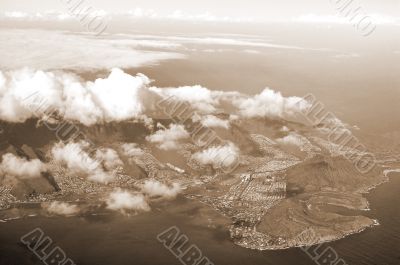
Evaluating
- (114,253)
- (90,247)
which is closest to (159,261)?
(114,253)

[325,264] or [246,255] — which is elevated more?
[325,264]

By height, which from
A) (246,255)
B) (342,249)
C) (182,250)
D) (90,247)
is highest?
(342,249)

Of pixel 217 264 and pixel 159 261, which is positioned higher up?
pixel 217 264

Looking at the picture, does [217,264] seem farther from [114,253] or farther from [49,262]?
[49,262]

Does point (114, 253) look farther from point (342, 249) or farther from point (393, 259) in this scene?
point (393, 259)

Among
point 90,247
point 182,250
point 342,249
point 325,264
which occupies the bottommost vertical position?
point 90,247

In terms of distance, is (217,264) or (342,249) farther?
(342,249)

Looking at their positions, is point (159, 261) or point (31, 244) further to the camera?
point (31, 244)

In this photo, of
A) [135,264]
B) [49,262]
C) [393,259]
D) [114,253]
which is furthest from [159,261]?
[393,259]

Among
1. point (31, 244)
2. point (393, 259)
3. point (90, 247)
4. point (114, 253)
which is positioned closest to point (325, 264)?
point (393, 259)
